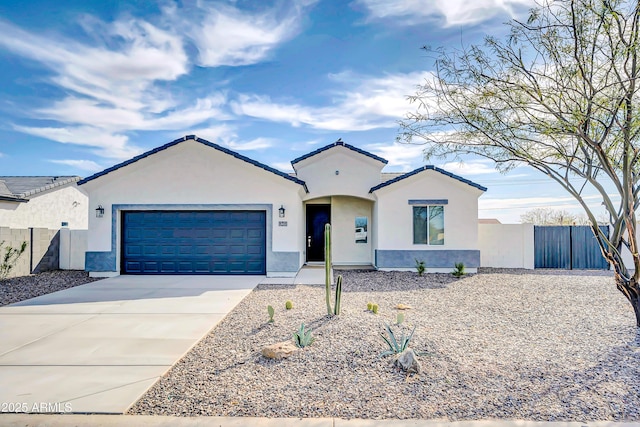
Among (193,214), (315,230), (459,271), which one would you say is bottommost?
(459,271)

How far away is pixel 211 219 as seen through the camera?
519 inches

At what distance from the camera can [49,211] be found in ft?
65.3

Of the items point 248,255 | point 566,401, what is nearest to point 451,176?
point 248,255

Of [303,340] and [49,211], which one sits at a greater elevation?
[49,211]

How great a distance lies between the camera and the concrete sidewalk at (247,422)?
353cm

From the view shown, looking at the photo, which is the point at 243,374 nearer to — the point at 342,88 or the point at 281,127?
the point at 342,88

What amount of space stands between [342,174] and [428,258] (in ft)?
15.6

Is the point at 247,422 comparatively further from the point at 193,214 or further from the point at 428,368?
the point at 193,214

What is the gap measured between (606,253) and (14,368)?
9.55 m

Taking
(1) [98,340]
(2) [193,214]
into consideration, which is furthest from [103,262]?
(1) [98,340]

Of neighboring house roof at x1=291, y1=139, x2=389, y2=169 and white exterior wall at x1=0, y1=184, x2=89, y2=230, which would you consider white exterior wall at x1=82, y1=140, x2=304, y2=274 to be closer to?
neighboring house roof at x1=291, y1=139, x2=389, y2=169

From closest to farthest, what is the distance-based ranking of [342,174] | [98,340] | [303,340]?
[303,340] → [98,340] → [342,174]

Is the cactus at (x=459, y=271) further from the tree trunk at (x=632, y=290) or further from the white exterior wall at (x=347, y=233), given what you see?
the tree trunk at (x=632, y=290)

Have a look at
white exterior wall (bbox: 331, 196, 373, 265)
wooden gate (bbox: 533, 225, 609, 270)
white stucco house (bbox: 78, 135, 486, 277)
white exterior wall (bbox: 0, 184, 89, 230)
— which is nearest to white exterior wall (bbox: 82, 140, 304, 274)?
white stucco house (bbox: 78, 135, 486, 277)
